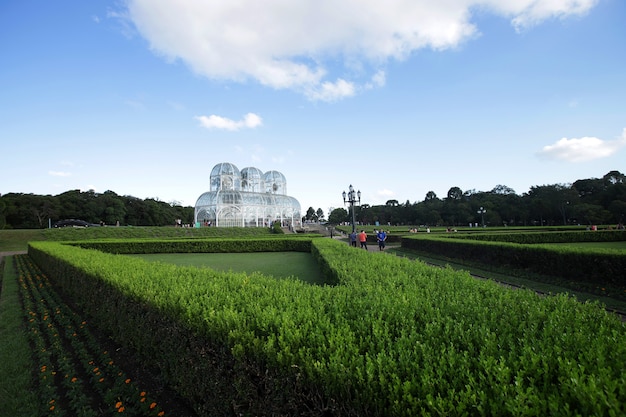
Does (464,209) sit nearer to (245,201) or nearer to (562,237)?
(245,201)

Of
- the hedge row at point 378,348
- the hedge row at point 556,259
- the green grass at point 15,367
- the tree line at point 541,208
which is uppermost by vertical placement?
the tree line at point 541,208

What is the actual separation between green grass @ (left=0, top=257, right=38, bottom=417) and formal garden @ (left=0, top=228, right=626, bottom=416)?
0.07ft

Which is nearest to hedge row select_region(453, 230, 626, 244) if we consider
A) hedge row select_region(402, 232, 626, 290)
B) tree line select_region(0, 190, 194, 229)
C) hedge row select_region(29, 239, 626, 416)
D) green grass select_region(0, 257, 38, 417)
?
hedge row select_region(402, 232, 626, 290)

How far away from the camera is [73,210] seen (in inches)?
2315

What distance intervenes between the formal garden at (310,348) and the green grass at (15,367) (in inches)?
0.8

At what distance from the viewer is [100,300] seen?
5.88 metres

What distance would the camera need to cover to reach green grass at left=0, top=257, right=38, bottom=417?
143 inches

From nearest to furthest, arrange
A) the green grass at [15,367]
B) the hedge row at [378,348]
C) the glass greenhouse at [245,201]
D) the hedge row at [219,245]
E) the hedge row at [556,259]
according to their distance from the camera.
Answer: the hedge row at [378,348]
the green grass at [15,367]
the hedge row at [556,259]
the hedge row at [219,245]
the glass greenhouse at [245,201]

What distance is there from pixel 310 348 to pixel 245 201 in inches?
1613

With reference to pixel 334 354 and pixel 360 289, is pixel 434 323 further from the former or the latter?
pixel 360 289

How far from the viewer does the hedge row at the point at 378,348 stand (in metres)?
1.59

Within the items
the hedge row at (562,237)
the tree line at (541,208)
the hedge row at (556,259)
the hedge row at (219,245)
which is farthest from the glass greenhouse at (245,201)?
the tree line at (541,208)

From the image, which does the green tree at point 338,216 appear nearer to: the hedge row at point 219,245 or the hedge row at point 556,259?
the hedge row at point 219,245

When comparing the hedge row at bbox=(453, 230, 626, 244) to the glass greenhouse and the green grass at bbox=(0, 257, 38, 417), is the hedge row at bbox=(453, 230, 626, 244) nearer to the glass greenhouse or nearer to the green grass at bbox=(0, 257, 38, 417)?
the green grass at bbox=(0, 257, 38, 417)
